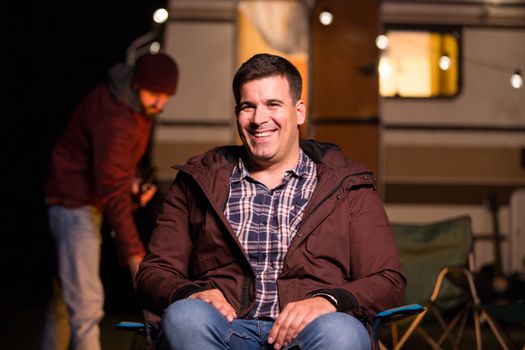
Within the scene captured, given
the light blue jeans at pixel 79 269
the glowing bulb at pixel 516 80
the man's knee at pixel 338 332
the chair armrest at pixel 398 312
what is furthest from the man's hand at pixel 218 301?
the glowing bulb at pixel 516 80

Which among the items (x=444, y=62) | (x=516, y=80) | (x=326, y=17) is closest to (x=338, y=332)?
(x=326, y=17)

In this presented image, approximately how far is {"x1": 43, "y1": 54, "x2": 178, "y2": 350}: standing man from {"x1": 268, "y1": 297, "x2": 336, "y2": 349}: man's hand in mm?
1471

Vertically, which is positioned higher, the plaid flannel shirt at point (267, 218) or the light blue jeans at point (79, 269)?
the plaid flannel shirt at point (267, 218)

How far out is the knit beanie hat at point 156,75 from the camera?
160 inches

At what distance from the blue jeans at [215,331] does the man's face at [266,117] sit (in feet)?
2.03

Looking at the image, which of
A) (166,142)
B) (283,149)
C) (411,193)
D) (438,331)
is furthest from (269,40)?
(283,149)

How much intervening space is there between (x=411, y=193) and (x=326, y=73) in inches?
44.6

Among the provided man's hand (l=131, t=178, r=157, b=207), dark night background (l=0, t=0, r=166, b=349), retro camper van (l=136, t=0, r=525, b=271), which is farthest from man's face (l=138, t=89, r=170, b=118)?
→ dark night background (l=0, t=0, r=166, b=349)

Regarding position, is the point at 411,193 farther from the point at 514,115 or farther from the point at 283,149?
the point at 283,149

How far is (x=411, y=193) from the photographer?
270 inches

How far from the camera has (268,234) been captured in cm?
290

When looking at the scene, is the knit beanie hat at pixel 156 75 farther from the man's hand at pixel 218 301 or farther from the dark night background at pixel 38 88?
the dark night background at pixel 38 88

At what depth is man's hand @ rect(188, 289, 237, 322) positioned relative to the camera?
8.72 ft

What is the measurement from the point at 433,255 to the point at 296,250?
2.48 meters
